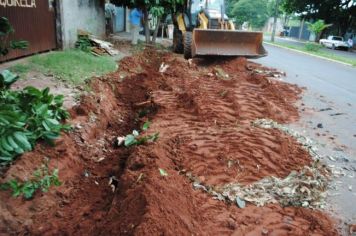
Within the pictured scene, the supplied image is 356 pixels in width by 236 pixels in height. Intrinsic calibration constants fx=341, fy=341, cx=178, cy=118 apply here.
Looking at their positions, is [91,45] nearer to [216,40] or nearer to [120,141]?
[216,40]

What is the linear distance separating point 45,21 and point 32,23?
0.66m

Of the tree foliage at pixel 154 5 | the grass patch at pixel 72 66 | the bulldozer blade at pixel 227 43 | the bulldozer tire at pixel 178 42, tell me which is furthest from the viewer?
the bulldozer tire at pixel 178 42

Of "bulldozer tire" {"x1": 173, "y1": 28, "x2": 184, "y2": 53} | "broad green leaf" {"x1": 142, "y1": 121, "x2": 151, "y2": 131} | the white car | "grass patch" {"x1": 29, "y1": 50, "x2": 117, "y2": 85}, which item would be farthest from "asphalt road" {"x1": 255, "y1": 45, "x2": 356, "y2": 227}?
the white car

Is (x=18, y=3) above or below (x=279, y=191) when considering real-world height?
above

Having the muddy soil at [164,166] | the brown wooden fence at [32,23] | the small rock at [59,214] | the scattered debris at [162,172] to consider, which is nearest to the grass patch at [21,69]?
the brown wooden fence at [32,23]

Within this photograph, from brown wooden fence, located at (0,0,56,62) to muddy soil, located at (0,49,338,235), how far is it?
2546 mm

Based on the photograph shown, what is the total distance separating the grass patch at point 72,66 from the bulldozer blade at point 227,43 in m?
2.90

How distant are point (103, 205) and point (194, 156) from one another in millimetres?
1349

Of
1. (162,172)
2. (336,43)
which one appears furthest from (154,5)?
(336,43)

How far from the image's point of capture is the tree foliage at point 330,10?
33353 millimetres

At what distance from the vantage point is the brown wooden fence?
771 centimetres

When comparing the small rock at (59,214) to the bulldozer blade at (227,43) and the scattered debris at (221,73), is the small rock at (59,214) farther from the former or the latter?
the bulldozer blade at (227,43)

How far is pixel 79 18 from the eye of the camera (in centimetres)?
1126

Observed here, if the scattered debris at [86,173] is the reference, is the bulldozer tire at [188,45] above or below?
above
